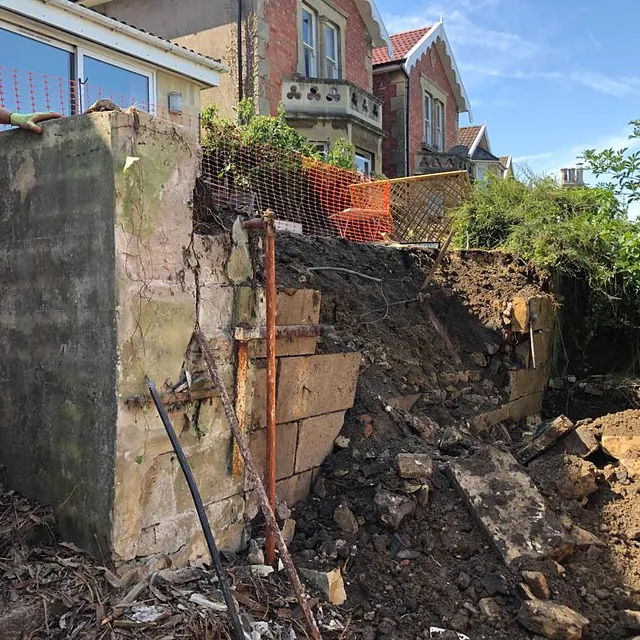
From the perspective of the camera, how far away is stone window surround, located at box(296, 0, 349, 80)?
48.7 feet

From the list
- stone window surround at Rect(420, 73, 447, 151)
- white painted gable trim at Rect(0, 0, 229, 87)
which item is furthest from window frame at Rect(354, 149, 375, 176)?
white painted gable trim at Rect(0, 0, 229, 87)

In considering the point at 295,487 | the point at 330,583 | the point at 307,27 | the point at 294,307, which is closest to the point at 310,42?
the point at 307,27

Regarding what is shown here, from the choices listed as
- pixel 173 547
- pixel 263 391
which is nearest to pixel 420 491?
pixel 263 391

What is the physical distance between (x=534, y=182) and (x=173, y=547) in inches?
325

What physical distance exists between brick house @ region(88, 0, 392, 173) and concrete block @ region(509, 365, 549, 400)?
840 centimetres

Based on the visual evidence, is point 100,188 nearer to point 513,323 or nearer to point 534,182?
point 513,323

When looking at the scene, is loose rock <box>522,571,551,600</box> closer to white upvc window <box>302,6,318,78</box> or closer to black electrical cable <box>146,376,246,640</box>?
black electrical cable <box>146,376,246,640</box>

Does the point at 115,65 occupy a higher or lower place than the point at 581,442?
higher

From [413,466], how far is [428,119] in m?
19.1

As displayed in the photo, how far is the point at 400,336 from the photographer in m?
6.84

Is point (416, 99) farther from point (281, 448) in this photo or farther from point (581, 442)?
point (281, 448)

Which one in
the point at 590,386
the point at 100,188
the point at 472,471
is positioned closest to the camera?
the point at 100,188

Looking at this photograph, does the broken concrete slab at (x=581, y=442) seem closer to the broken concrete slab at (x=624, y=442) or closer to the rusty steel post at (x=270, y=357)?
the broken concrete slab at (x=624, y=442)

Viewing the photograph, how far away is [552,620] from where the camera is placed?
3.61 meters
